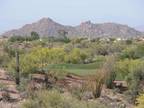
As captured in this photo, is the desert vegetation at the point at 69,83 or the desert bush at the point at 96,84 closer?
the desert vegetation at the point at 69,83

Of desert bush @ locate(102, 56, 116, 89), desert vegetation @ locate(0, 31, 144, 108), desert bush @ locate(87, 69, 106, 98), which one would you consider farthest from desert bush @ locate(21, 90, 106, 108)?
desert bush @ locate(102, 56, 116, 89)

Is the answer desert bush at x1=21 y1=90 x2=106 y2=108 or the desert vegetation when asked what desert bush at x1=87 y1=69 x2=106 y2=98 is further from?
desert bush at x1=21 y1=90 x2=106 y2=108

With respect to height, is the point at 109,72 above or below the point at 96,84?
above

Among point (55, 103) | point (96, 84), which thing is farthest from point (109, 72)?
point (55, 103)

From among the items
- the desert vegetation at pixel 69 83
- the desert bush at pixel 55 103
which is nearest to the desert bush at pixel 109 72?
the desert vegetation at pixel 69 83

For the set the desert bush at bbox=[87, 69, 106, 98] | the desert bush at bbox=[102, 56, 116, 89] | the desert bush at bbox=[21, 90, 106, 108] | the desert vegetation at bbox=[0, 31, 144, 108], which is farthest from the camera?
the desert bush at bbox=[102, 56, 116, 89]

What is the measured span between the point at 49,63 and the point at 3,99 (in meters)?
15.0

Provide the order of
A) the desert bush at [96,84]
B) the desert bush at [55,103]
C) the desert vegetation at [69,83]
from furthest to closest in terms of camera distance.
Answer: the desert bush at [96,84] → the desert vegetation at [69,83] → the desert bush at [55,103]

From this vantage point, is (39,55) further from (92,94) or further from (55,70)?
(92,94)

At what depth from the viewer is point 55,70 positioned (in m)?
32.6

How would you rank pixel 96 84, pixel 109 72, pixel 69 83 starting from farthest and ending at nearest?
pixel 109 72 < pixel 69 83 < pixel 96 84

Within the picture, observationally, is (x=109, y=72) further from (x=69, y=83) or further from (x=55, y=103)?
(x=55, y=103)

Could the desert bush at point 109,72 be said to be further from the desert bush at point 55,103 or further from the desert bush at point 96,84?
the desert bush at point 55,103

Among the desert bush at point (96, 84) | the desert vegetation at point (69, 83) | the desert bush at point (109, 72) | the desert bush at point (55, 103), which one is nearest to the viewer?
the desert bush at point (55, 103)
